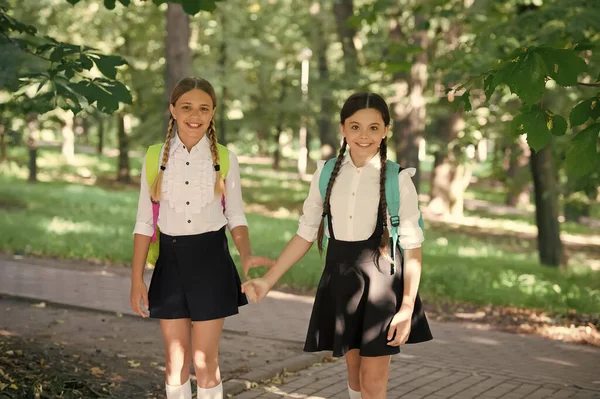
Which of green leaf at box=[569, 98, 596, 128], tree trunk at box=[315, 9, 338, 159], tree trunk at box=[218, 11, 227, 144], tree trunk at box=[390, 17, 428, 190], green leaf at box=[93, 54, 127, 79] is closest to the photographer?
green leaf at box=[569, 98, 596, 128]

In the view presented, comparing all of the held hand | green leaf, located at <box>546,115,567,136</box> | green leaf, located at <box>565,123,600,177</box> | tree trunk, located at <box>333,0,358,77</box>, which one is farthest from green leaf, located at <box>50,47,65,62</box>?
tree trunk, located at <box>333,0,358,77</box>

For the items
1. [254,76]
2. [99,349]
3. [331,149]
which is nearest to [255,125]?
[331,149]

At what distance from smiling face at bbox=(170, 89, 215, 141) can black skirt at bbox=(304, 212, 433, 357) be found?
33.4 inches

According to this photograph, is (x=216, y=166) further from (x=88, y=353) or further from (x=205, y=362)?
(x=88, y=353)

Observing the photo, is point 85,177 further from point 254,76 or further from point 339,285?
point 339,285

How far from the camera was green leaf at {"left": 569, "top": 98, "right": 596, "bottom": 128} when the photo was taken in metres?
4.66

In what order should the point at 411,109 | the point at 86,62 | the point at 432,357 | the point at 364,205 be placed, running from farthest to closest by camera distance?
the point at 411,109 < the point at 432,357 < the point at 86,62 < the point at 364,205

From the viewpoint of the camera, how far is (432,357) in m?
7.61

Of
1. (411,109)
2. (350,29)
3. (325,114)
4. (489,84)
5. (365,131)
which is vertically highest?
Result: (350,29)

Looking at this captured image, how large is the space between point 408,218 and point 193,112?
3.95 ft

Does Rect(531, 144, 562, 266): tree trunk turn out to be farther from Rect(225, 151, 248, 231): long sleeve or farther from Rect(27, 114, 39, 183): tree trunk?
Rect(27, 114, 39, 183): tree trunk

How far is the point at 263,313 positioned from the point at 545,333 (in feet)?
9.67

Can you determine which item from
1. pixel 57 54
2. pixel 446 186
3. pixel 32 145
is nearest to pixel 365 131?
pixel 57 54

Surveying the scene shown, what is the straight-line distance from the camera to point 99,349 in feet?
23.5
